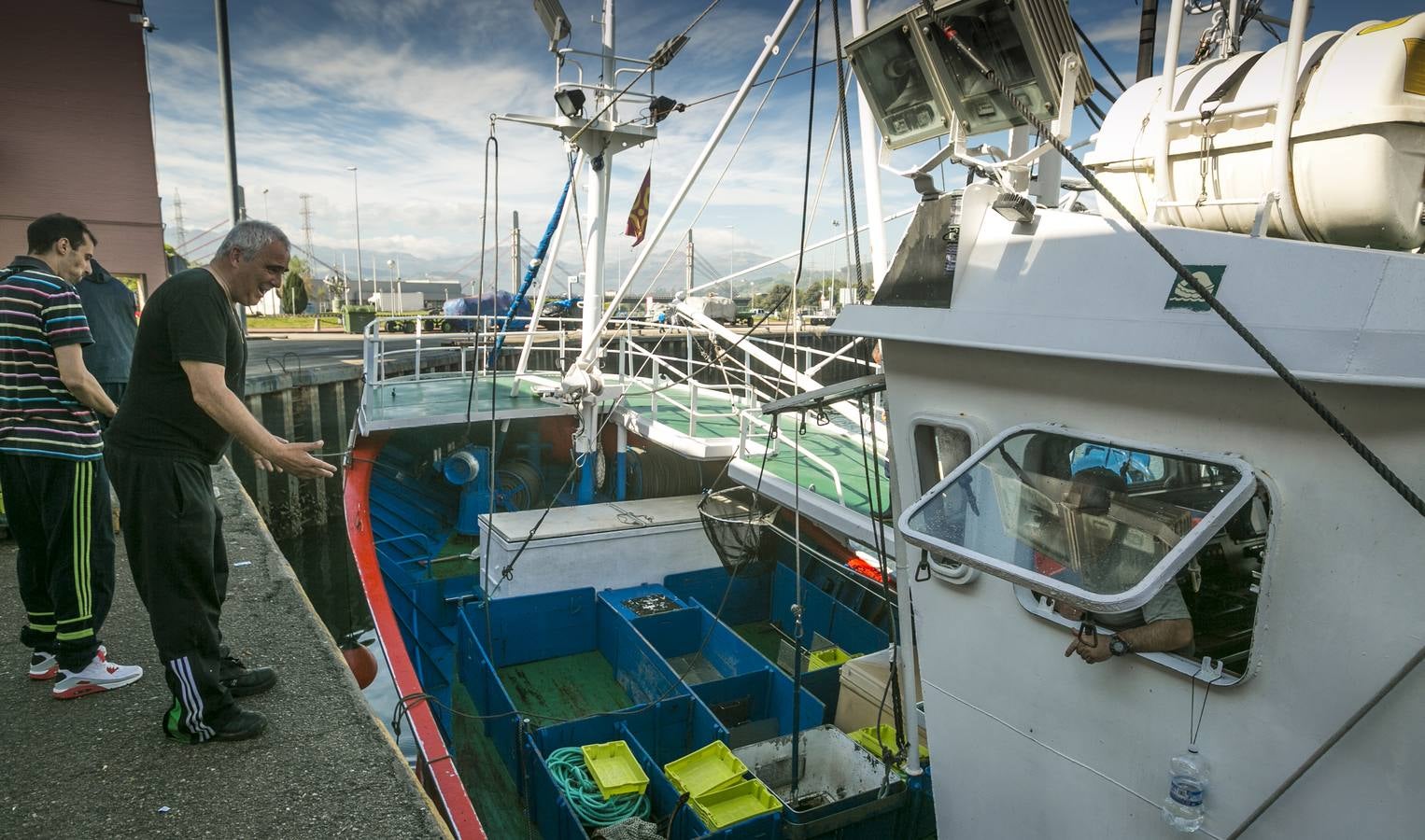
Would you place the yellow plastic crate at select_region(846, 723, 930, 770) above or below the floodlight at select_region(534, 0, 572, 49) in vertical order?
below

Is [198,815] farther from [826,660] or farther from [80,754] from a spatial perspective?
[826,660]

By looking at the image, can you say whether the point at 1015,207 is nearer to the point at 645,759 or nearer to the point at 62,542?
the point at 62,542

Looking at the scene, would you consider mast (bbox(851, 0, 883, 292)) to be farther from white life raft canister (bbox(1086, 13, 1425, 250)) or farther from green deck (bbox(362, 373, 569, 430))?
green deck (bbox(362, 373, 569, 430))

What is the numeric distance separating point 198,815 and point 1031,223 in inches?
131

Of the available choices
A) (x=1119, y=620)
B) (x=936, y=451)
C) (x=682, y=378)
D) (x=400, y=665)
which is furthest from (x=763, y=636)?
(x=1119, y=620)

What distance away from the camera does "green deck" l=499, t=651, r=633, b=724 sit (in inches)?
267

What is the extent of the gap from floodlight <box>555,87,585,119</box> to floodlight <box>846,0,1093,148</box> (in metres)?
6.00

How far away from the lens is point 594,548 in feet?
25.7

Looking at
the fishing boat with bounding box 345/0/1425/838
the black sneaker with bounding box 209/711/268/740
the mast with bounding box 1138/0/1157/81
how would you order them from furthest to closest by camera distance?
the mast with bounding box 1138/0/1157/81
the black sneaker with bounding box 209/711/268/740
the fishing boat with bounding box 345/0/1425/838

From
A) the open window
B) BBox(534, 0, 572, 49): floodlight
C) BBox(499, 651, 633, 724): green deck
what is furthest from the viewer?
BBox(534, 0, 572, 49): floodlight

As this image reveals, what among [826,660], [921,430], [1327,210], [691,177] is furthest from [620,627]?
[1327,210]

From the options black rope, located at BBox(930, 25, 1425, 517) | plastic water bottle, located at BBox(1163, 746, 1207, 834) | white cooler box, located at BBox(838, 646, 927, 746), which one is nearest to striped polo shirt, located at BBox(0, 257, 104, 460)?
black rope, located at BBox(930, 25, 1425, 517)

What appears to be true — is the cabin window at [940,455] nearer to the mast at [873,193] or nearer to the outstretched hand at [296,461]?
the mast at [873,193]

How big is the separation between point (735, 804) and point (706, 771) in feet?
0.99
